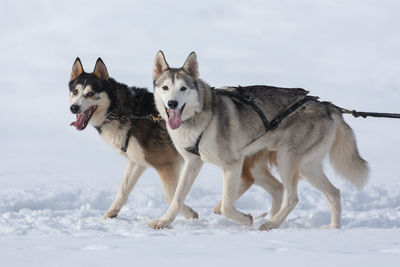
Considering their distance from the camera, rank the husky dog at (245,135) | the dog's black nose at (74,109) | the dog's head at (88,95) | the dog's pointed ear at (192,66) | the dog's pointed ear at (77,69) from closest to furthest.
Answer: the husky dog at (245,135), the dog's pointed ear at (192,66), the dog's black nose at (74,109), the dog's head at (88,95), the dog's pointed ear at (77,69)

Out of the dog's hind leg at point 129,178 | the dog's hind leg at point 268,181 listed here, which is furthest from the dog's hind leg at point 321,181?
the dog's hind leg at point 129,178

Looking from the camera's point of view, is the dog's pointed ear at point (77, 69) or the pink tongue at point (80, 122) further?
the dog's pointed ear at point (77, 69)

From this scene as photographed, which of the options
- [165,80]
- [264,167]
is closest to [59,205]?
[264,167]

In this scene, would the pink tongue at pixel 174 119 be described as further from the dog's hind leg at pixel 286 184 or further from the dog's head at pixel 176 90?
the dog's hind leg at pixel 286 184

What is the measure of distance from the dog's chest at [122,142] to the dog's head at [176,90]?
988mm

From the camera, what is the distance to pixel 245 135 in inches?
222

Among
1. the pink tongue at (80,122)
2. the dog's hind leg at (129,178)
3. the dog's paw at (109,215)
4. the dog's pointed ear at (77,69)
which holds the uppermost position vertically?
the dog's pointed ear at (77,69)

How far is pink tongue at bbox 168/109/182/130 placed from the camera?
5.21 m

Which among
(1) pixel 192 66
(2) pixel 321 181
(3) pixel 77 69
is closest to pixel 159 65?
(1) pixel 192 66

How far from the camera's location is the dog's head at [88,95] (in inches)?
239

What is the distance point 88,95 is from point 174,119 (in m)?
1.42

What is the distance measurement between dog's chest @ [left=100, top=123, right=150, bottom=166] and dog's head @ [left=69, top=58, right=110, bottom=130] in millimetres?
181

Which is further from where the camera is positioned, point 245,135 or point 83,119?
point 83,119

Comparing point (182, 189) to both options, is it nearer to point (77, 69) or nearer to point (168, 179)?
point (168, 179)
